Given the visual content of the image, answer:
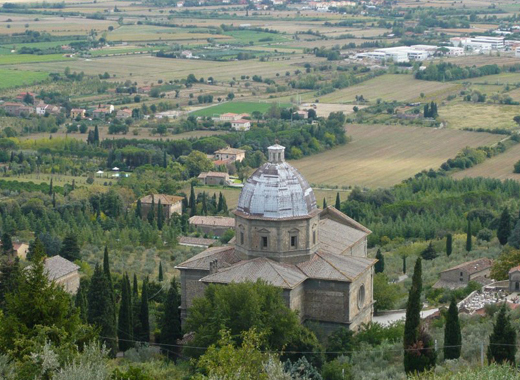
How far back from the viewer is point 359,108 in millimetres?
137375

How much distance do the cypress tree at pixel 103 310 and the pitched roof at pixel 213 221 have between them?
103 feet

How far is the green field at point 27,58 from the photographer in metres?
182

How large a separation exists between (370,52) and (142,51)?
37720 mm

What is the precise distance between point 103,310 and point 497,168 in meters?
60.4

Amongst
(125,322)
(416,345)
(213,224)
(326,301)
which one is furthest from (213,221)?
(416,345)

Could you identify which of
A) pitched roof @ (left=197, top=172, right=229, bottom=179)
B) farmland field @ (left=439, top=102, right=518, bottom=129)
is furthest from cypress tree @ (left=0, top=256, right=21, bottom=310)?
farmland field @ (left=439, top=102, right=518, bottom=129)

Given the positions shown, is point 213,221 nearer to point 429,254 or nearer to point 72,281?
point 429,254

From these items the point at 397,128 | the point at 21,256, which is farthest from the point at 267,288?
the point at 397,128

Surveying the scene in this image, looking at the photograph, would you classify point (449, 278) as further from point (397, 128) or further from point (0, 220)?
point (397, 128)

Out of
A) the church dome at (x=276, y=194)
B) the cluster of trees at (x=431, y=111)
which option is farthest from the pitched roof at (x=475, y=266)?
the cluster of trees at (x=431, y=111)

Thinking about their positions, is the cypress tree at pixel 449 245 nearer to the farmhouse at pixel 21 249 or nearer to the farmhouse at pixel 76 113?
the farmhouse at pixel 21 249

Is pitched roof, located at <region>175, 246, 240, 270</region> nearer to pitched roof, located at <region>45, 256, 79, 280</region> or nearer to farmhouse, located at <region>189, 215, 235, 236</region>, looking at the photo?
pitched roof, located at <region>45, 256, 79, 280</region>

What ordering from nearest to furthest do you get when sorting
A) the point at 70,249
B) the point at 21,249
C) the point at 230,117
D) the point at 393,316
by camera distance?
the point at 393,316 < the point at 70,249 < the point at 21,249 < the point at 230,117

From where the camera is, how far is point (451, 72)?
161m
